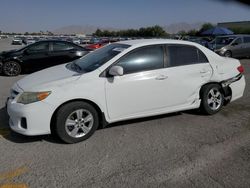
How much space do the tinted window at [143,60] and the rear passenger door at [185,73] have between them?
177 mm

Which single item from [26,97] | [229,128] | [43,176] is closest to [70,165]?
[43,176]

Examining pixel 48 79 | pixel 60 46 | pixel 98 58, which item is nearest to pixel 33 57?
pixel 60 46

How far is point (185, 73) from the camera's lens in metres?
4.64

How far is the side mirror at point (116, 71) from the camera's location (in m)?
3.96

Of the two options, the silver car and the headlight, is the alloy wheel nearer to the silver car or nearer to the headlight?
the headlight

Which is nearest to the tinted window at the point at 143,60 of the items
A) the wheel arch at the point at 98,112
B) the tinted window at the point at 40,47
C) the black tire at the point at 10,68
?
the wheel arch at the point at 98,112

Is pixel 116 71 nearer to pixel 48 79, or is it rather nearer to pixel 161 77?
pixel 161 77

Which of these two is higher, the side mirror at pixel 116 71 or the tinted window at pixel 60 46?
the tinted window at pixel 60 46

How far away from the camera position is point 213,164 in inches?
130

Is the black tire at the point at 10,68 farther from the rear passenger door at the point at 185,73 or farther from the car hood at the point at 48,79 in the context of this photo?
the rear passenger door at the point at 185,73

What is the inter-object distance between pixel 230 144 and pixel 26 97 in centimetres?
302

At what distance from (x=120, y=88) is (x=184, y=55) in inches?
57.4

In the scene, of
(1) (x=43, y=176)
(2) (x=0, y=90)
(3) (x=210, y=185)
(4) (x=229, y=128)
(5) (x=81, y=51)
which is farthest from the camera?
(5) (x=81, y=51)

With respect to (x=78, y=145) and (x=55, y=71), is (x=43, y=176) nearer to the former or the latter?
(x=78, y=145)
